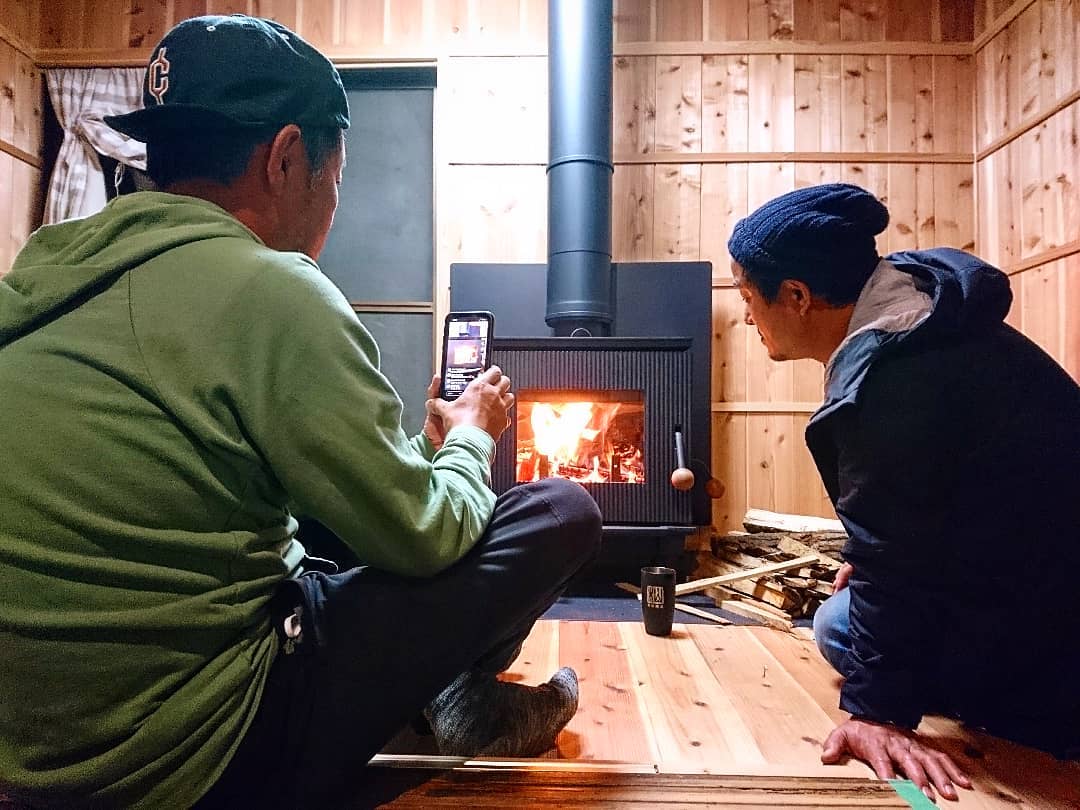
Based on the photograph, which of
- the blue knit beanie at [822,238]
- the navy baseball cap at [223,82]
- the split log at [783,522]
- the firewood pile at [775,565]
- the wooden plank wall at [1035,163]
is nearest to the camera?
the navy baseball cap at [223,82]

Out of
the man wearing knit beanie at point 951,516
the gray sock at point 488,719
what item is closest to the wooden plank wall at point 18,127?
the gray sock at point 488,719

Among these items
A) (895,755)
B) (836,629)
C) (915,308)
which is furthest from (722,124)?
(895,755)

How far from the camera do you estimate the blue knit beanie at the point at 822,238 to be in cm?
114

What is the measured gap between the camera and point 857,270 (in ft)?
3.81

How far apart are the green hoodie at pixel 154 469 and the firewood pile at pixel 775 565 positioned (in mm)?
1567

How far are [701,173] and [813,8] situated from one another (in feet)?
2.59

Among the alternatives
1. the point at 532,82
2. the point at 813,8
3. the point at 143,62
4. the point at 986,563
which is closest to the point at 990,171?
the point at 813,8

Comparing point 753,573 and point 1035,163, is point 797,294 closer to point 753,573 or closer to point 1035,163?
point 753,573

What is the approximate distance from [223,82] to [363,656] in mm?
644

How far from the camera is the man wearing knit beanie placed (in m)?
1.02

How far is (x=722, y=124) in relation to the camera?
2.81 meters

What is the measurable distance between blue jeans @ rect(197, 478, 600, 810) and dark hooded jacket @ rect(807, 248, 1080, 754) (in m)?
0.51

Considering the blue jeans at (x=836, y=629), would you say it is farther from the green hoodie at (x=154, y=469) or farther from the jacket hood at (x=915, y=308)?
the green hoodie at (x=154, y=469)

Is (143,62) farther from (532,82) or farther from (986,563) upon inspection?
(986,563)
